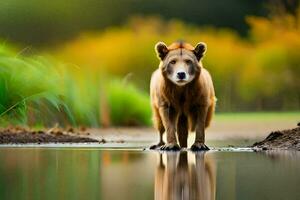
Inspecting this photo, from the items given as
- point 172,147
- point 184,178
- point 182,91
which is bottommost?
point 184,178

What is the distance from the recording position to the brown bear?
5.77 meters

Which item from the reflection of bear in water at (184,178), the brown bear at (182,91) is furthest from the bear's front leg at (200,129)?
the reflection of bear in water at (184,178)

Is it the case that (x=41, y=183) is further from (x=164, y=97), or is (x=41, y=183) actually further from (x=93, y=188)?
(x=164, y=97)

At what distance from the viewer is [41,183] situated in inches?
143

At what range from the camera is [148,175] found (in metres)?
3.95

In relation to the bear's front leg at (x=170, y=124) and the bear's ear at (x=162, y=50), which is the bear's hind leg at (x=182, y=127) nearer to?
the bear's front leg at (x=170, y=124)

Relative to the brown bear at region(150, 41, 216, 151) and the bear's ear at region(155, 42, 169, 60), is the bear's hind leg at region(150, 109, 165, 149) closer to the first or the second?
the brown bear at region(150, 41, 216, 151)

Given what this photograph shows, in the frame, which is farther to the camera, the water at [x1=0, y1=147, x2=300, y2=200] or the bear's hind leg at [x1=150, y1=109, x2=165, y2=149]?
the bear's hind leg at [x1=150, y1=109, x2=165, y2=149]

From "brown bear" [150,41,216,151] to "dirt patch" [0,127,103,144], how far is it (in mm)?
1591

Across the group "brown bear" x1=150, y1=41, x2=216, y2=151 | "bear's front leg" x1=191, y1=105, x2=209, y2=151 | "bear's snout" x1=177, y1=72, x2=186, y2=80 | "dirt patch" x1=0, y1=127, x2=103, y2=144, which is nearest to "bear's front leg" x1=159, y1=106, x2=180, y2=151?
"brown bear" x1=150, y1=41, x2=216, y2=151

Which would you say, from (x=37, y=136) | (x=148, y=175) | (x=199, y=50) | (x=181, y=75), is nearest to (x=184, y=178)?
(x=148, y=175)

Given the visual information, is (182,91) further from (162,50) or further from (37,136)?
(37,136)

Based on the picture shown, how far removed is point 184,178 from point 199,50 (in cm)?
230

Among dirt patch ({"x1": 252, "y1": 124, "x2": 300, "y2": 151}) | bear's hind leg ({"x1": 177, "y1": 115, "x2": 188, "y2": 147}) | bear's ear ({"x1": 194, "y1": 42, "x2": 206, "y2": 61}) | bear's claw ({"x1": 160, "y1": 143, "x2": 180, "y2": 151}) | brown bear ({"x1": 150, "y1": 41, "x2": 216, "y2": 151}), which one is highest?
bear's ear ({"x1": 194, "y1": 42, "x2": 206, "y2": 61})
